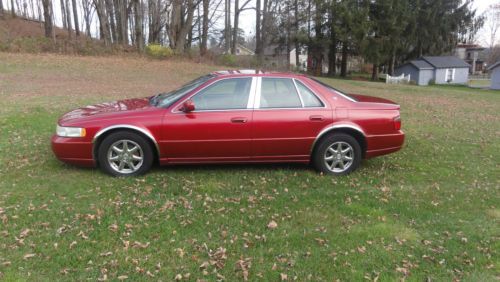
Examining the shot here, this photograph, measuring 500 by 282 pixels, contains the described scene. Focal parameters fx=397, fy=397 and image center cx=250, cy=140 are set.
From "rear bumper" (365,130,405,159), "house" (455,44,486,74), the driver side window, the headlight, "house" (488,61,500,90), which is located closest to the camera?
the headlight

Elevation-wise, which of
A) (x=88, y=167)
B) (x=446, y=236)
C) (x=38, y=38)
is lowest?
(x=446, y=236)

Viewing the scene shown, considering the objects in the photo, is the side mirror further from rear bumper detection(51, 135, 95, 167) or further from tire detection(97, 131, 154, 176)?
rear bumper detection(51, 135, 95, 167)

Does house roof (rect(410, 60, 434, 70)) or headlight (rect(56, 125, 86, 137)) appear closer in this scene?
headlight (rect(56, 125, 86, 137))

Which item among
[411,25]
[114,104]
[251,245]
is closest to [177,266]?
[251,245]

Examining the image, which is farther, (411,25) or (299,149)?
(411,25)

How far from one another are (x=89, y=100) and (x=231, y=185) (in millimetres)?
8551

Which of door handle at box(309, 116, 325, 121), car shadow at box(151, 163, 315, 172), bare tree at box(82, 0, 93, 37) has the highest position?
bare tree at box(82, 0, 93, 37)

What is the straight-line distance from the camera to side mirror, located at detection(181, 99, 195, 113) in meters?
5.28

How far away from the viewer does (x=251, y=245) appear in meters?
3.82

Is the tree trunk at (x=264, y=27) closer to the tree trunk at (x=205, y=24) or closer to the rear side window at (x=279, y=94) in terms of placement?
the tree trunk at (x=205, y=24)

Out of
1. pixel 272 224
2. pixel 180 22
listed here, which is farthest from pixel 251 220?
pixel 180 22

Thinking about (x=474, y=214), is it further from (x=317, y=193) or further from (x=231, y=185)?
(x=231, y=185)

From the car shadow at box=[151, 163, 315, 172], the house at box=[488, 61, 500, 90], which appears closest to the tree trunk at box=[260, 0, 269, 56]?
the house at box=[488, 61, 500, 90]

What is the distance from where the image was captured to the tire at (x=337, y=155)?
18.8 feet
